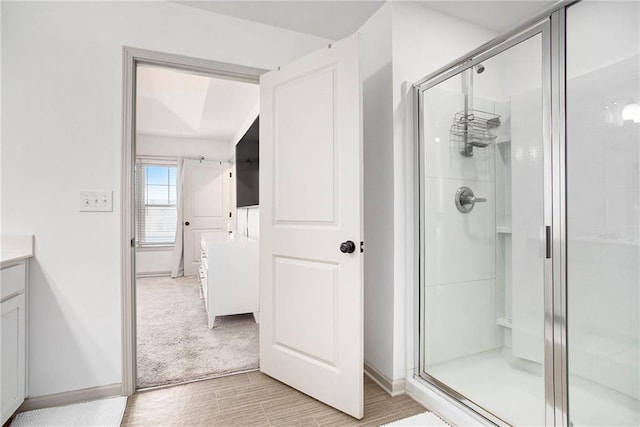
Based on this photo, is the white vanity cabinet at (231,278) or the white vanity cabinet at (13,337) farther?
the white vanity cabinet at (231,278)

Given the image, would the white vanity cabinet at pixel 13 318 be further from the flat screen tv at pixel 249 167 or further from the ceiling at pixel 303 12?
the flat screen tv at pixel 249 167

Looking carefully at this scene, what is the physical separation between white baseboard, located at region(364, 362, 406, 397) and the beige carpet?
0.83 meters

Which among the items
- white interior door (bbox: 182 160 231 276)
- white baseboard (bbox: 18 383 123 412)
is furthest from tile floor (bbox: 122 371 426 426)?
white interior door (bbox: 182 160 231 276)

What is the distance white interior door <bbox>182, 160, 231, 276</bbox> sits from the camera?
5.82 meters

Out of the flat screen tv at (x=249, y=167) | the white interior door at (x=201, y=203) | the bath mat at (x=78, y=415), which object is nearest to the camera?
the bath mat at (x=78, y=415)

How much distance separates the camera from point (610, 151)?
4.62ft

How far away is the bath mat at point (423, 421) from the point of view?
65.9 inches

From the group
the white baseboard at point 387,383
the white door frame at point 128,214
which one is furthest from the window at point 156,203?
the white baseboard at point 387,383

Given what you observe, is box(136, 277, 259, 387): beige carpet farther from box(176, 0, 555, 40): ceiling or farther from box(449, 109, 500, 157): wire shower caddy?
box(176, 0, 555, 40): ceiling

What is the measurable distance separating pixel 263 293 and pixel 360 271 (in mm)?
770

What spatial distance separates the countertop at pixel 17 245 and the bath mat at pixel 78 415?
31.8 inches

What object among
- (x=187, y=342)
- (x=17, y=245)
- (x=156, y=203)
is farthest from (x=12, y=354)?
(x=156, y=203)

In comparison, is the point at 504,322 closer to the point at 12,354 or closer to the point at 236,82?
the point at 12,354

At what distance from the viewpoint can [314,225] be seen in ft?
6.31
